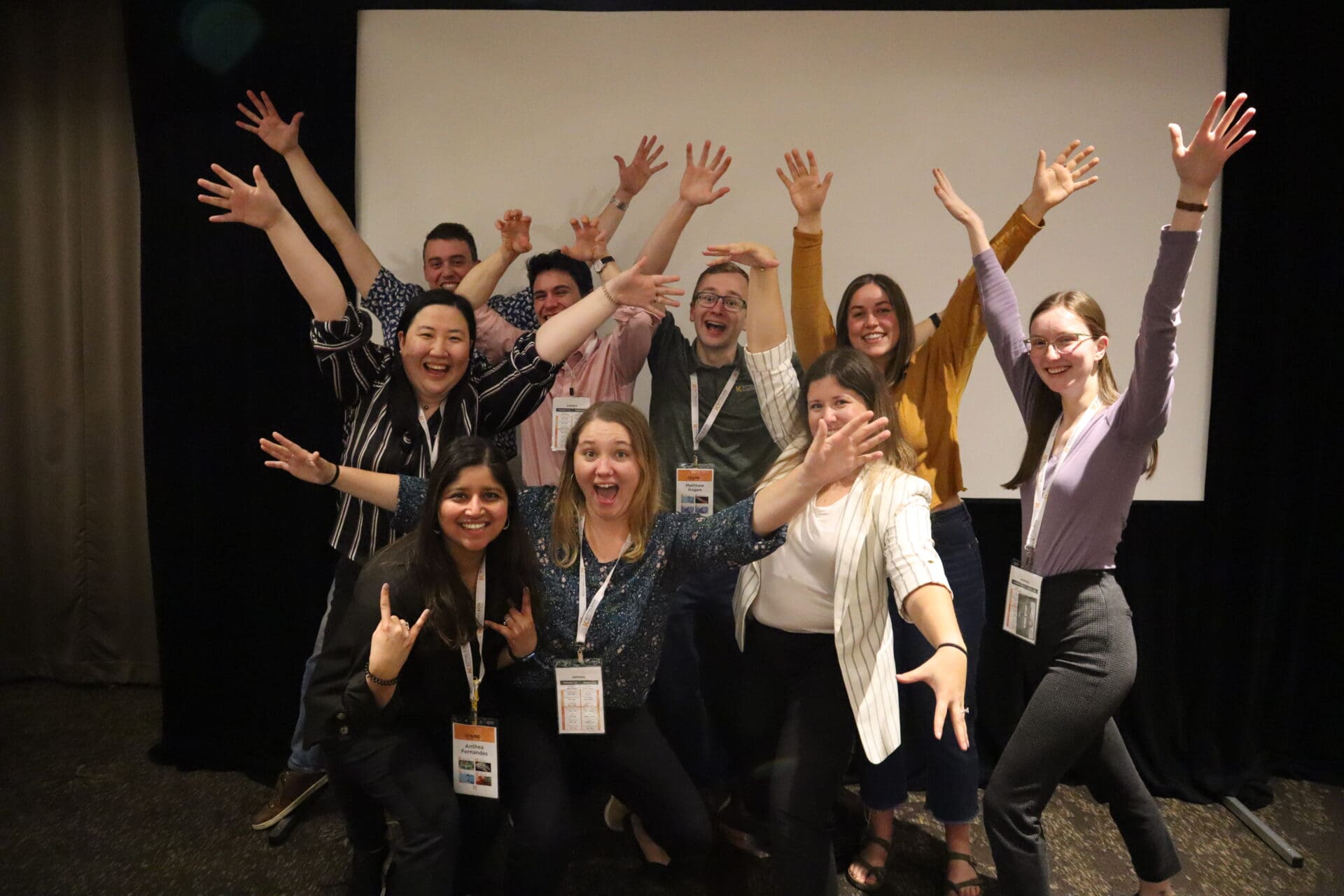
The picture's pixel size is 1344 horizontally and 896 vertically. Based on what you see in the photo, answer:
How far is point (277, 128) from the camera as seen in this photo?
2.94m

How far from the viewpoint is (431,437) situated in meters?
2.47

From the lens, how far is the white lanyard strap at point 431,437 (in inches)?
96.8

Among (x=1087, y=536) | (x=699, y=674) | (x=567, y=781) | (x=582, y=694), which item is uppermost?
(x=1087, y=536)

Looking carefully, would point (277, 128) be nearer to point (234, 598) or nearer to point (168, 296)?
point (168, 296)

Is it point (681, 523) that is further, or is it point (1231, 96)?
point (1231, 96)

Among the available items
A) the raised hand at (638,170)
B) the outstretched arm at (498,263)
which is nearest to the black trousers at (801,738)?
the outstretched arm at (498,263)

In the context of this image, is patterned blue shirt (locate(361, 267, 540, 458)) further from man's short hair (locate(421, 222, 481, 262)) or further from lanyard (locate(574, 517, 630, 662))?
lanyard (locate(574, 517, 630, 662))

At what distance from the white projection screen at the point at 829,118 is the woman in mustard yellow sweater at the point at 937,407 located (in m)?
0.62

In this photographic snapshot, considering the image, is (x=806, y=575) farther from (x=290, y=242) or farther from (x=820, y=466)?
(x=290, y=242)

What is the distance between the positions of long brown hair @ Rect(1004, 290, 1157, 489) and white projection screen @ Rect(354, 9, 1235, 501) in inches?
38.7

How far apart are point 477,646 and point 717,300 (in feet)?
4.11

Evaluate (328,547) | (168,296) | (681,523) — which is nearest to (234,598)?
(328,547)

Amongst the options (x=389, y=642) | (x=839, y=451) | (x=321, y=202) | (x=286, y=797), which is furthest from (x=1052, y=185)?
(x=286, y=797)

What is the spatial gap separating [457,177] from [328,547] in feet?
4.61
